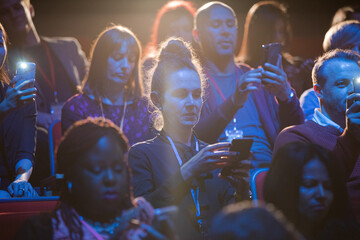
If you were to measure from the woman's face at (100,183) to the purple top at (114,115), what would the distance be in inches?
56.6

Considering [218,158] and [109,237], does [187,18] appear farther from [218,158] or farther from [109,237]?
[109,237]

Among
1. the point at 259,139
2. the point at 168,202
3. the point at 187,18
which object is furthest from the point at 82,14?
the point at 168,202

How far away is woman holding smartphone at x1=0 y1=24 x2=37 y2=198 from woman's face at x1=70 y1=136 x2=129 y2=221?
1135 millimetres

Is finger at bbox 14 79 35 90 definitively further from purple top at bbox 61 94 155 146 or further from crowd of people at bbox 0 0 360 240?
purple top at bbox 61 94 155 146

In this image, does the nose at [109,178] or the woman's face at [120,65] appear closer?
the nose at [109,178]

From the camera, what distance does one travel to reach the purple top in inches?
125

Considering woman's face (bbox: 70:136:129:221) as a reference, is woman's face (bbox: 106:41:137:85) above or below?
above

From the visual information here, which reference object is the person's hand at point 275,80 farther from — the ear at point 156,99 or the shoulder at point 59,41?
the shoulder at point 59,41

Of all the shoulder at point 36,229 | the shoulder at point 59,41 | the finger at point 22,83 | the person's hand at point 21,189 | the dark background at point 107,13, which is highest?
the dark background at point 107,13

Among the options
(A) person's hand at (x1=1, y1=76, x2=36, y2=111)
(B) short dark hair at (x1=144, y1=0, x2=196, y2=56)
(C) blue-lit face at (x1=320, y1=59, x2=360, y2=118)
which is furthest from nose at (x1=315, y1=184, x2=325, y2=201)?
(B) short dark hair at (x1=144, y1=0, x2=196, y2=56)

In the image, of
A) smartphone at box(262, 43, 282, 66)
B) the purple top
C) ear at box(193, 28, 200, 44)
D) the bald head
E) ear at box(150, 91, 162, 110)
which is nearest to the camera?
ear at box(150, 91, 162, 110)

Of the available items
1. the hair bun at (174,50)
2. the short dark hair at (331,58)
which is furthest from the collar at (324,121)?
the hair bun at (174,50)

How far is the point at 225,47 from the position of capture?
11.6ft

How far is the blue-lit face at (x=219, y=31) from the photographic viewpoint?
3.53 m
